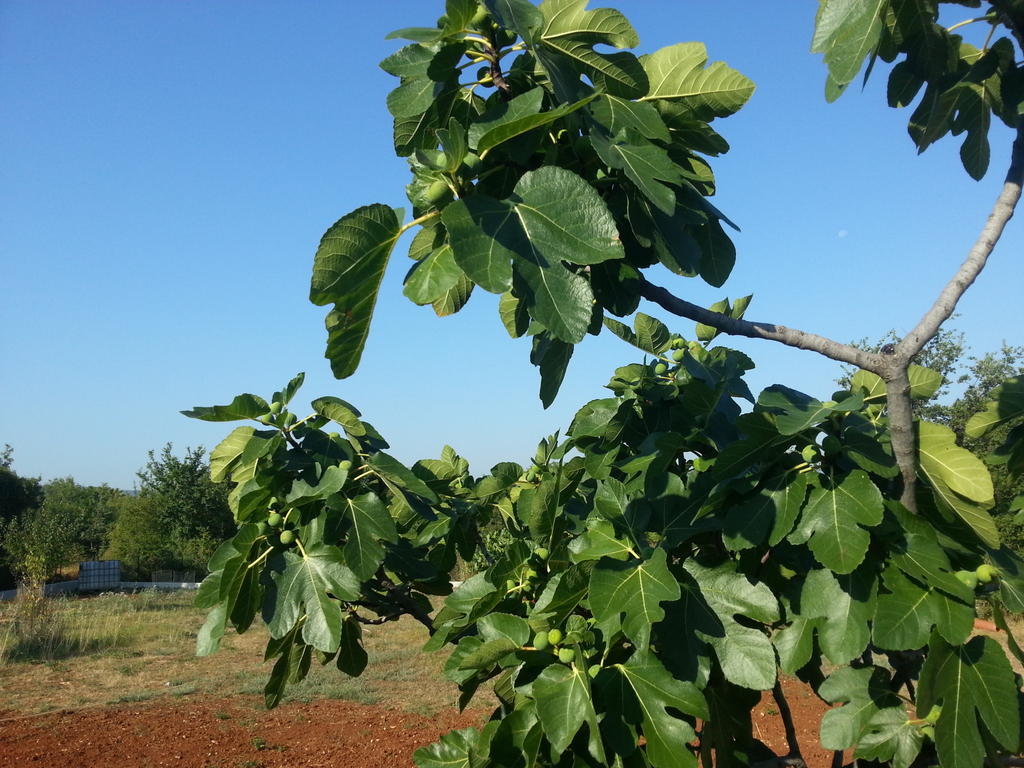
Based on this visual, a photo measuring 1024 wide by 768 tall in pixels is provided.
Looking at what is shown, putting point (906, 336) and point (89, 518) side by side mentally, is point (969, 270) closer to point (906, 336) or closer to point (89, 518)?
point (906, 336)

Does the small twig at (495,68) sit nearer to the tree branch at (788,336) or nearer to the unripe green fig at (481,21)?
the unripe green fig at (481,21)

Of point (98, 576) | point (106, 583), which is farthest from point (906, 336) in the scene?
point (106, 583)

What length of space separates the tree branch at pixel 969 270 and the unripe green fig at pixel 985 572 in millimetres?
512

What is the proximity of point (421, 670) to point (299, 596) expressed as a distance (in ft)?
27.2

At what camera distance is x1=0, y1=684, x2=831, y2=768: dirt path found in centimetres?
608

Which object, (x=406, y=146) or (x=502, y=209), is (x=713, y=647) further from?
(x=406, y=146)

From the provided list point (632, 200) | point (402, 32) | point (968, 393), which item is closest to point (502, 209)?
point (632, 200)

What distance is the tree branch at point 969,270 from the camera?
4.01 ft

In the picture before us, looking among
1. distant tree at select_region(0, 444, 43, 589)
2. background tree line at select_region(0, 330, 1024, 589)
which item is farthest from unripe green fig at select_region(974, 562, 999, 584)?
distant tree at select_region(0, 444, 43, 589)

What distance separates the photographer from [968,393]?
18.8m

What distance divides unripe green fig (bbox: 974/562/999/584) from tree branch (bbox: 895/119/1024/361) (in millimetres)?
512

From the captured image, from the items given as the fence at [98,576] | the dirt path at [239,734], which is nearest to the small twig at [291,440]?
the dirt path at [239,734]

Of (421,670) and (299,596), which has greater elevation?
(299,596)

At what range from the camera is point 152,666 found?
10.3 metres
